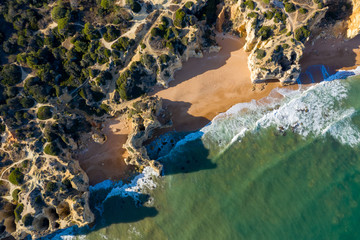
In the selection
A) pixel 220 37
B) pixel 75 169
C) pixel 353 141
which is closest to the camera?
pixel 75 169

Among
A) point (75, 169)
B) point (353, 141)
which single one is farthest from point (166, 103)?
point (353, 141)

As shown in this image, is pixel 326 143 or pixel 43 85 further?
pixel 326 143

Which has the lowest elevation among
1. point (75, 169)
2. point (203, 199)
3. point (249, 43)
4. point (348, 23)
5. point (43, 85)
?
point (203, 199)

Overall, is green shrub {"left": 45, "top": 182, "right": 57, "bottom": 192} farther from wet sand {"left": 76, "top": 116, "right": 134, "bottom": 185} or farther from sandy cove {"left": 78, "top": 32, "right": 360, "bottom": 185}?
sandy cove {"left": 78, "top": 32, "right": 360, "bottom": 185}

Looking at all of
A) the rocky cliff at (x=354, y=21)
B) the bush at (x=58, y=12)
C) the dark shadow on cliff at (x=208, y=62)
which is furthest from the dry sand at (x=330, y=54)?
the bush at (x=58, y=12)

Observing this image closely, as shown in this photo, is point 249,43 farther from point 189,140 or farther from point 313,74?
point 189,140

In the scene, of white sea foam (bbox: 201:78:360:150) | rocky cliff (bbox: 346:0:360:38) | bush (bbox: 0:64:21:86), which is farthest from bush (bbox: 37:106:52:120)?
rocky cliff (bbox: 346:0:360:38)

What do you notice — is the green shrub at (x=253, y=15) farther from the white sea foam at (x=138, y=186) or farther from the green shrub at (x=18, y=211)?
the green shrub at (x=18, y=211)
